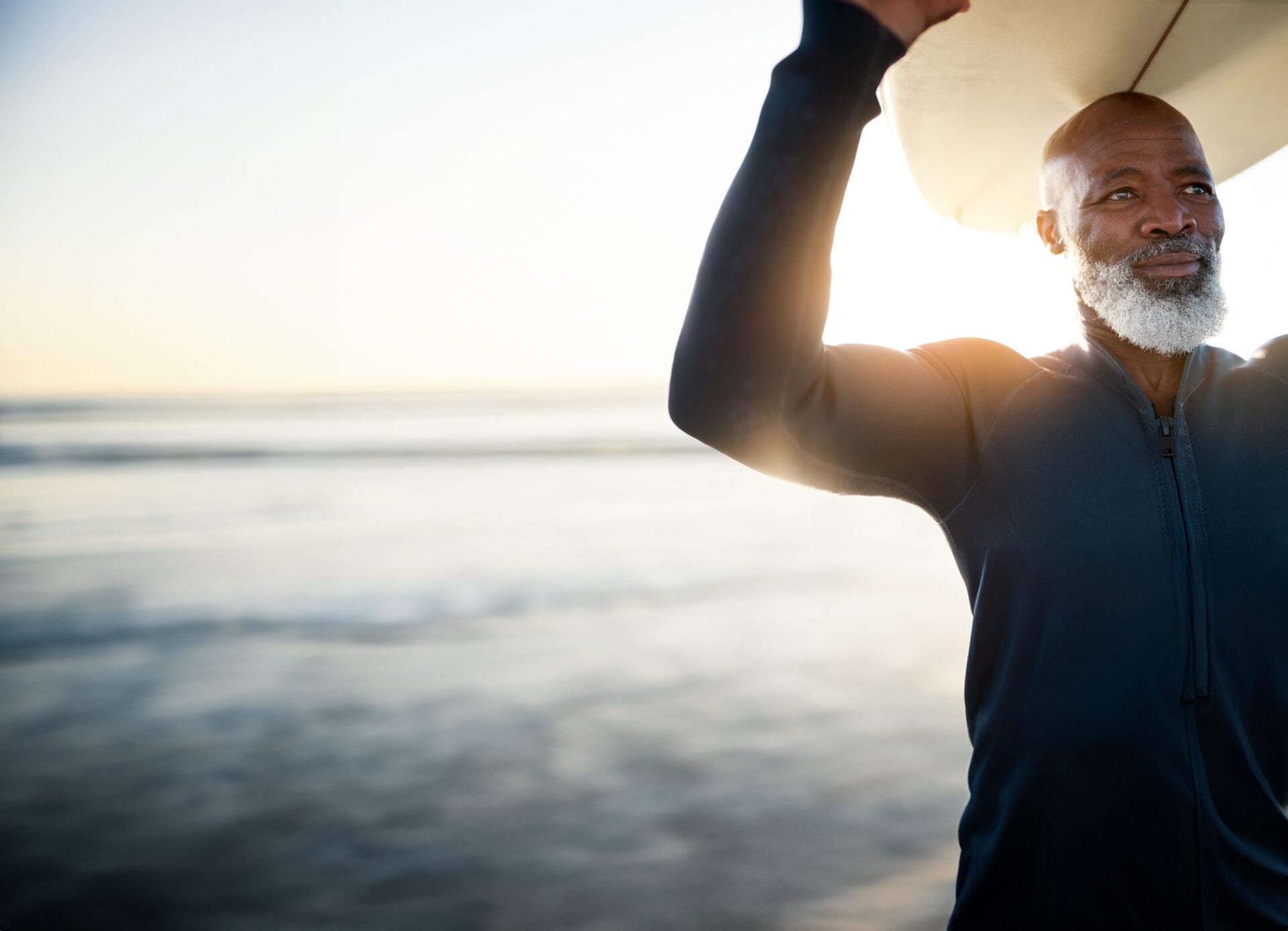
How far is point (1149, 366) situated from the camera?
133cm

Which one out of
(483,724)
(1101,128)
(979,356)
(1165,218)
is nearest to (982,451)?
(979,356)

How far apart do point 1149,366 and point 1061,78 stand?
49 centimetres

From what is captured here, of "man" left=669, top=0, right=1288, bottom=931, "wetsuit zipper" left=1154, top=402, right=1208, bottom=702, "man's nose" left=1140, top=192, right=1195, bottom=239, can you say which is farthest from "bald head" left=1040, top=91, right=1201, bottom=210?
"wetsuit zipper" left=1154, top=402, right=1208, bottom=702

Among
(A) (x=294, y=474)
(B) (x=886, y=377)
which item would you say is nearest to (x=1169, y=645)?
(B) (x=886, y=377)

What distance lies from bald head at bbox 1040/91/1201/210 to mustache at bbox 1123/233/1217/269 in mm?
153

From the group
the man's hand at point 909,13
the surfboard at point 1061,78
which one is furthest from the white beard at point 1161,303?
the man's hand at point 909,13

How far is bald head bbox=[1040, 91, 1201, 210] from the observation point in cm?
140

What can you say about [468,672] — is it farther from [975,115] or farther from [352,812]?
[975,115]

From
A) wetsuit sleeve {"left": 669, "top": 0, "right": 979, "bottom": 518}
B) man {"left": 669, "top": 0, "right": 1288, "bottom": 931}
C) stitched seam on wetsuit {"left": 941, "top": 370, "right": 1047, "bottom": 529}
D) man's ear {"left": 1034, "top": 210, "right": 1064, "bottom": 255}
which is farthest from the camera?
man's ear {"left": 1034, "top": 210, "right": 1064, "bottom": 255}

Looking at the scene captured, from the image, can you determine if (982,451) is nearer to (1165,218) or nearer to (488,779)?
(1165,218)

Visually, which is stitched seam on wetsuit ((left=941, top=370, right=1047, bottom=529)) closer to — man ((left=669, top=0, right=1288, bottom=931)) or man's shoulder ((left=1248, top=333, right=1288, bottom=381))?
man ((left=669, top=0, right=1288, bottom=931))

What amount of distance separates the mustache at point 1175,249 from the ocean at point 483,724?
236cm

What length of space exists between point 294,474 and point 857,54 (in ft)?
54.7

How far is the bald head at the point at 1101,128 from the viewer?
4.59 feet
